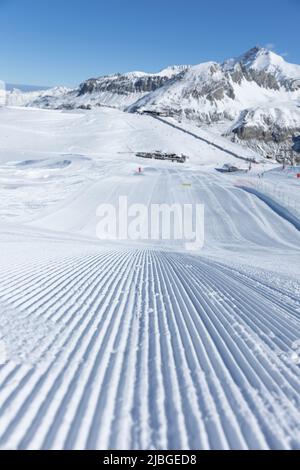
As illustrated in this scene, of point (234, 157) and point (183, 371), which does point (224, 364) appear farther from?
point (234, 157)

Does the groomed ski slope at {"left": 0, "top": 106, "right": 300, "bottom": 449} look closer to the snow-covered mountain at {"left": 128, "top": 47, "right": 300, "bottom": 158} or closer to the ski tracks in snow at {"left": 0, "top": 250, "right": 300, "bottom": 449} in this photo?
the ski tracks in snow at {"left": 0, "top": 250, "right": 300, "bottom": 449}

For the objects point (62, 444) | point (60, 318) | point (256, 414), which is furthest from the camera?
point (60, 318)

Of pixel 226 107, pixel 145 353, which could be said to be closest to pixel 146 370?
pixel 145 353

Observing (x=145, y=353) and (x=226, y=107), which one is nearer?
(x=145, y=353)

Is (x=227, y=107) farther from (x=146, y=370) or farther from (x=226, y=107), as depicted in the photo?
(x=146, y=370)

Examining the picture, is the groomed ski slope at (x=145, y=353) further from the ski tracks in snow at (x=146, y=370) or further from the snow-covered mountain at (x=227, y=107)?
the snow-covered mountain at (x=227, y=107)

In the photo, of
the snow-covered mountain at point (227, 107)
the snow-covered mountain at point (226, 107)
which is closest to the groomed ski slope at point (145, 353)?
the snow-covered mountain at point (227, 107)

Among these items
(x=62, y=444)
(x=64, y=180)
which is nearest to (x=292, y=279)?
(x=62, y=444)

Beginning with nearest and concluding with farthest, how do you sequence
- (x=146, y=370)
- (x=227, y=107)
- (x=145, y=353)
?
(x=146, y=370) → (x=145, y=353) → (x=227, y=107)
